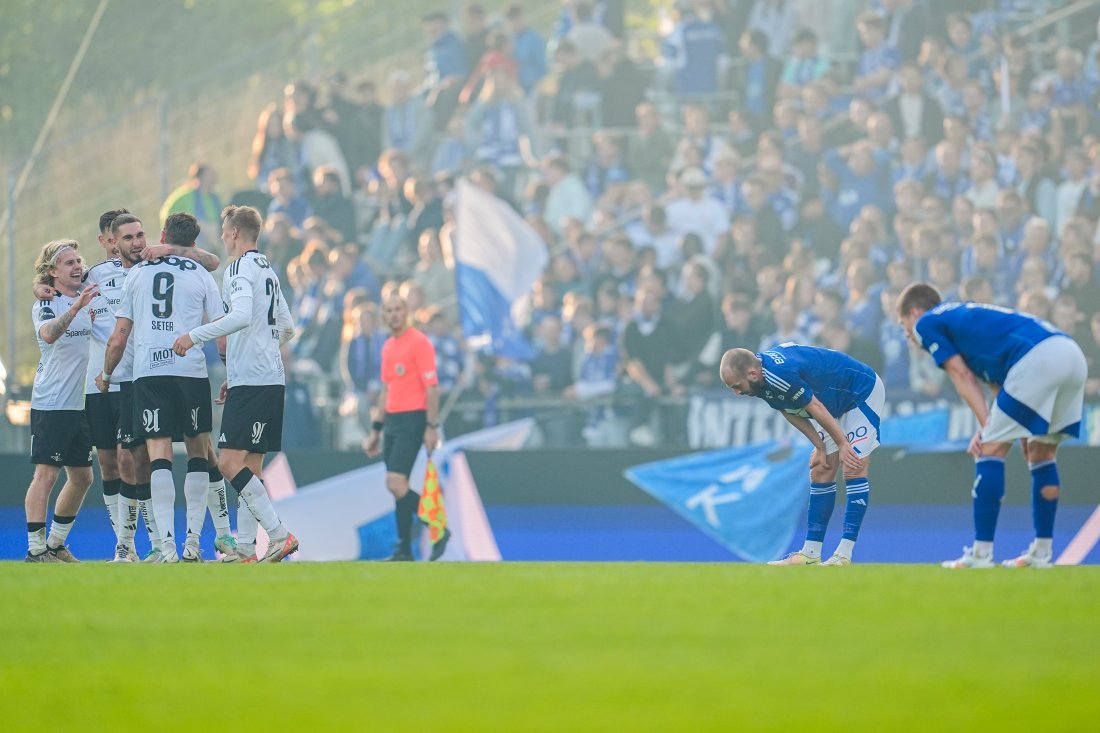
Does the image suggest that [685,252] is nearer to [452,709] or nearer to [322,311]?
[322,311]

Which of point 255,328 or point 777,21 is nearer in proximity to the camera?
point 255,328

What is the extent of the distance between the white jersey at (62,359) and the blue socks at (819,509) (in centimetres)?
522

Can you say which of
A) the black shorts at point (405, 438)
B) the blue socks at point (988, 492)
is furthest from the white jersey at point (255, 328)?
the blue socks at point (988, 492)

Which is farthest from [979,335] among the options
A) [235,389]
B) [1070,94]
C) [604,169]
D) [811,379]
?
[604,169]

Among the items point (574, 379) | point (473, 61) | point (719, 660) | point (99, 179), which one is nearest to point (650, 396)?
point (574, 379)

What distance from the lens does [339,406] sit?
57.5 feet

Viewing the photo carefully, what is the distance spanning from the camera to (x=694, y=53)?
65.4 feet

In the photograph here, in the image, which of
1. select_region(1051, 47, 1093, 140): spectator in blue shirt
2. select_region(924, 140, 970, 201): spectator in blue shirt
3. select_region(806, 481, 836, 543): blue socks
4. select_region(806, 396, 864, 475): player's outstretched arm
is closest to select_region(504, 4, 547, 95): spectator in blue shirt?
select_region(924, 140, 970, 201): spectator in blue shirt

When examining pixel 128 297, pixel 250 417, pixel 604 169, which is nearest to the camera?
pixel 250 417

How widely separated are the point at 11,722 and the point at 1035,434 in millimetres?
6351

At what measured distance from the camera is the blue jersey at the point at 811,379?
9875mm

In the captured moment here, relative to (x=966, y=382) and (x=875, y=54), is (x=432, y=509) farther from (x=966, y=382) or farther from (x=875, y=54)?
(x=875, y=54)

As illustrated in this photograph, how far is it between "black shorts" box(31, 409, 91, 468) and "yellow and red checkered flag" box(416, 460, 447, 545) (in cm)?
422

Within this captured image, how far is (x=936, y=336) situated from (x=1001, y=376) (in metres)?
0.52
